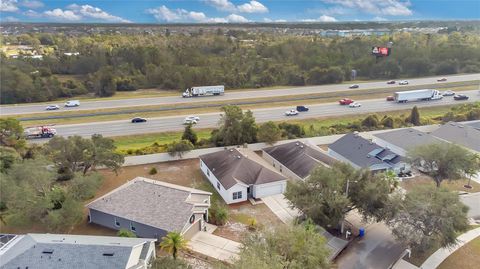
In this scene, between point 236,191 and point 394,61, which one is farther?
point 394,61

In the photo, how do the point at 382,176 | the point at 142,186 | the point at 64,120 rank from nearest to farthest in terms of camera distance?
1. the point at 382,176
2. the point at 142,186
3. the point at 64,120

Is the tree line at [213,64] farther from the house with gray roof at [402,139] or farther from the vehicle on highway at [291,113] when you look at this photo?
the house with gray roof at [402,139]

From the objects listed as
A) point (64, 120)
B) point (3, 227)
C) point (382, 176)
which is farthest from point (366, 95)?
point (3, 227)

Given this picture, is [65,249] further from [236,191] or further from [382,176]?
[382,176]

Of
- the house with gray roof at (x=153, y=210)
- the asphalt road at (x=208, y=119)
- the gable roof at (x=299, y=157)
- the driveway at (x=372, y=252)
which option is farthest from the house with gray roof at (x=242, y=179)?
the asphalt road at (x=208, y=119)

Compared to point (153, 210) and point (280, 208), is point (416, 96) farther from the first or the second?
point (153, 210)

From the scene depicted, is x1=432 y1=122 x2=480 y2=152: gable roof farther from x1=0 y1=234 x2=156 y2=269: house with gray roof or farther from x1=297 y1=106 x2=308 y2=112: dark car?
x1=0 y1=234 x2=156 y2=269: house with gray roof

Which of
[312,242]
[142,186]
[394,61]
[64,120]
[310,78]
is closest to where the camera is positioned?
[312,242]
